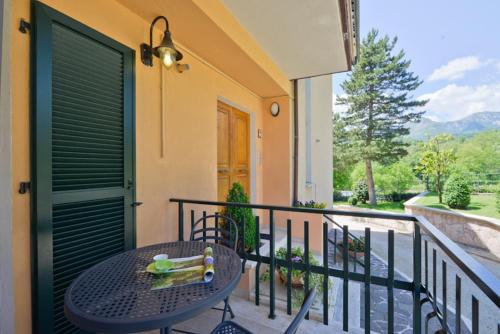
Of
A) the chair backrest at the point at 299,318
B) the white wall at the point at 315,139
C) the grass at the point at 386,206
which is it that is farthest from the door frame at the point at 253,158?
the grass at the point at 386,206

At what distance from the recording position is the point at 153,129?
2174 millimetres

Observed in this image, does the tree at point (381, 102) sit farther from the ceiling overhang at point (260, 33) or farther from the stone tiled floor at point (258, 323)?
the stone tiled floor at point (258, 323)

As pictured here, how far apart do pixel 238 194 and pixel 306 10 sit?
2151 millimetres

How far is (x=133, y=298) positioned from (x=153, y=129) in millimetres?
1602

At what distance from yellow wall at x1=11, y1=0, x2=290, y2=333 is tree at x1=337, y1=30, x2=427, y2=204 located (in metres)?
11.8

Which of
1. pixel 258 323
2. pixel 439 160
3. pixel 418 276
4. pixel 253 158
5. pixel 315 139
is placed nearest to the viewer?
pixel 418 276

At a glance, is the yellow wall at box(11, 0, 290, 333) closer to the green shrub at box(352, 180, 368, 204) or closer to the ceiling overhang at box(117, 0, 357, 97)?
the ceiling overhang at box(117, 0, 357, 97)

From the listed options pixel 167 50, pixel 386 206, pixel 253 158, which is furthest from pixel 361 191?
pixel 167 50

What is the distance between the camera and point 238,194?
2896mm

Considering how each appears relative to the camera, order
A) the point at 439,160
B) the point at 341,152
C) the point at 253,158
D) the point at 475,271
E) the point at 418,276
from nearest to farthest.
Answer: the point at 475,271, the point at 418,276, the point at 253,158, the point at 439,160, the point at 341,152

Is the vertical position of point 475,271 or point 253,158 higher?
point 253,158

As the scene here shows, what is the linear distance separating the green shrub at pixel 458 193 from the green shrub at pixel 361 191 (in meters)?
5.91

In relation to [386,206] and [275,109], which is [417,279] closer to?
[275,109]

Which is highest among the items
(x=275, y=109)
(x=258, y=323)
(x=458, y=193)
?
(x=275, y=109)
